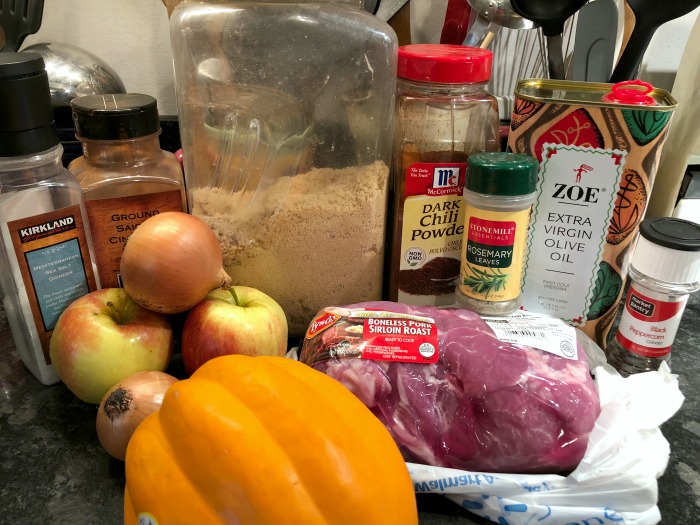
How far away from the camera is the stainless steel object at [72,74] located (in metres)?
0.84

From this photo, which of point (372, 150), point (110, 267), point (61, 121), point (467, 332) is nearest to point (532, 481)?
point (467, 332)

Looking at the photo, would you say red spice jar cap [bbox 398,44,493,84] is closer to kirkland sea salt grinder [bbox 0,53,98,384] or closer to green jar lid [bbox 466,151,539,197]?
green jar lid [bbox 466,151,539,197]

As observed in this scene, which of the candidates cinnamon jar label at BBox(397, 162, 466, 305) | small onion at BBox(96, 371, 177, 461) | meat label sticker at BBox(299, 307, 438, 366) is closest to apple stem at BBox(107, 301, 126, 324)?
small onion at BBox(96, 371, 177, 461)

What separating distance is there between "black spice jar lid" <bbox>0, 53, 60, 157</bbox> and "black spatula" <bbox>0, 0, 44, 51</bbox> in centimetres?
32

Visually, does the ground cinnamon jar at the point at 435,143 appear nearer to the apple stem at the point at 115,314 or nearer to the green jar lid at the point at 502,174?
the green jar lid at the point at 502,174

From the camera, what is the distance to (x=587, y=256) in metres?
0.70

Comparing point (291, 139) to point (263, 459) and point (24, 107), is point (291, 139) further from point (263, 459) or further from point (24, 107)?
point (263, 459)

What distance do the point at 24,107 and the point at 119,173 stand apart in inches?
4.9

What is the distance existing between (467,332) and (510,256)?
12cm

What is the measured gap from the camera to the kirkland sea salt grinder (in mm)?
591

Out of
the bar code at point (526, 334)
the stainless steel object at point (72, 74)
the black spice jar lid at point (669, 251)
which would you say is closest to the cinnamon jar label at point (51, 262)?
the stainless steel object at point (72, 74)

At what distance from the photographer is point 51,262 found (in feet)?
2.20

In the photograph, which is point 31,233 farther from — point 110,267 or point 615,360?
point 615,360

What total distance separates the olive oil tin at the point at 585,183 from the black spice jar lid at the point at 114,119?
0.42m
